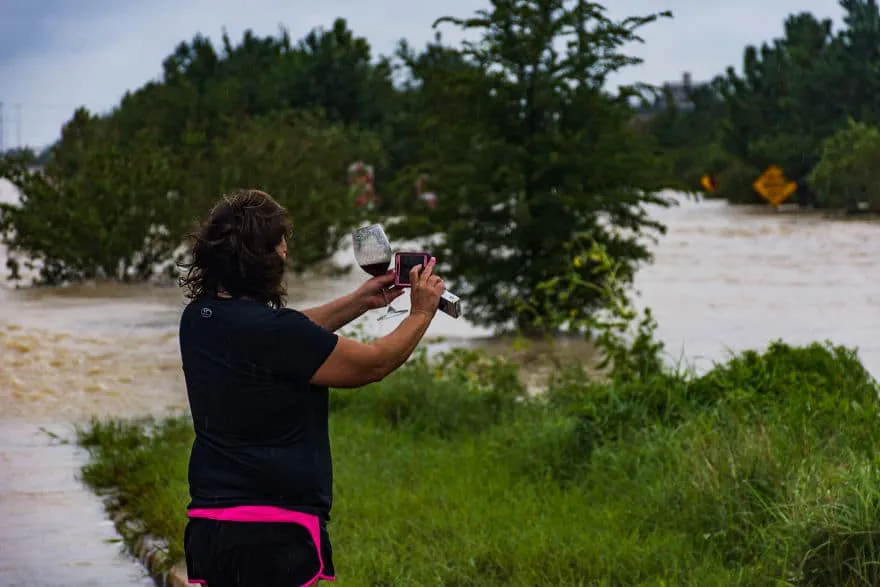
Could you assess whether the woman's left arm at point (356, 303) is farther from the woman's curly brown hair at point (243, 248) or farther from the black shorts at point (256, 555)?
the black shorts at point (256, 555)

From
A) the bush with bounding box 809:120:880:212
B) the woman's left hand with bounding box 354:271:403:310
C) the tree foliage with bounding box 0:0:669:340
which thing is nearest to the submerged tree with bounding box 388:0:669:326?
the tree foliage with bounding box 0:0:669:340

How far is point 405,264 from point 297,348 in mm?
590

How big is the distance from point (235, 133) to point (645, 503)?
20035mm

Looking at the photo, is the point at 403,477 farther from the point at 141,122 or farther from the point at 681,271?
the point at 141,122

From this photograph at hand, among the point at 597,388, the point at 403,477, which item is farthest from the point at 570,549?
the point at 597,388

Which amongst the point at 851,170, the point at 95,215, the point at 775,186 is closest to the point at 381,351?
the point at 95,215

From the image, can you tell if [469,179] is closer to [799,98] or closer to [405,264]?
[405,264]

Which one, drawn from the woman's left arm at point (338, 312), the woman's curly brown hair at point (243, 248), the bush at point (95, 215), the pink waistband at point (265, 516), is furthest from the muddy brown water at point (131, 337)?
the woman's curly brown hair at point (243, 248)

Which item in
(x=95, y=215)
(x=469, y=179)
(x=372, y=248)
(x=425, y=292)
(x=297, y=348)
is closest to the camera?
(x=297, y=348)

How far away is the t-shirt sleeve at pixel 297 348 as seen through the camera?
362 cm

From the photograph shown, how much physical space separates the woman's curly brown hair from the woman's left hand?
1.74 ft

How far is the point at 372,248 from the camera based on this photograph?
4.24 m

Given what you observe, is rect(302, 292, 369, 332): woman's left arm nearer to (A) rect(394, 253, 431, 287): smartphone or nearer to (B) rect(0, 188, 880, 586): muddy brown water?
(A) rect(394, 253, 431, 287): smartphone

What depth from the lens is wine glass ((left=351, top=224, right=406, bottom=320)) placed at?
13.9ft
